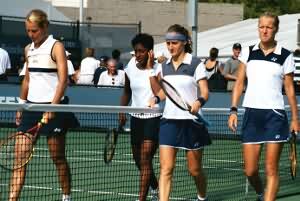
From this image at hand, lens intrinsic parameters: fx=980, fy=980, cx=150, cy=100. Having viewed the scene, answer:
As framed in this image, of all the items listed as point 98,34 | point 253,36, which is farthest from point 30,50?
point 253,36

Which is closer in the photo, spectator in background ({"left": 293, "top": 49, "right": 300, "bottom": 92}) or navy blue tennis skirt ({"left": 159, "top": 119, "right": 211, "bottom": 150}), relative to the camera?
navy blue tennis skirt ({"left": 159, "top": 119, "right": 211, "bottom": 150})

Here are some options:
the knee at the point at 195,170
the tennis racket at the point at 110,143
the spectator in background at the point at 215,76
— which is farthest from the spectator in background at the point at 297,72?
the knee at the point at 195,170

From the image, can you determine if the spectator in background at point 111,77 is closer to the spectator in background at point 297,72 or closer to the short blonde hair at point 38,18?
the spectator in background at point 297,72

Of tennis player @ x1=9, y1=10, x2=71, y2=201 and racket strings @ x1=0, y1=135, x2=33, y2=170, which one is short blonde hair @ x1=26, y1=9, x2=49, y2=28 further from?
racket strings @ x1=0, y1=135, x2=33, y2=170

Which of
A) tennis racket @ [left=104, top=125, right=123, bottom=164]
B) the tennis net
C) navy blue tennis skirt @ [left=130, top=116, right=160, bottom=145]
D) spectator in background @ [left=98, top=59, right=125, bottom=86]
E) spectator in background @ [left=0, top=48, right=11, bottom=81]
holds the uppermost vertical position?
spectator in background @ [left=0, top=48, right=11, bottom=81]

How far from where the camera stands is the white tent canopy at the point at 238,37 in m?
28.2

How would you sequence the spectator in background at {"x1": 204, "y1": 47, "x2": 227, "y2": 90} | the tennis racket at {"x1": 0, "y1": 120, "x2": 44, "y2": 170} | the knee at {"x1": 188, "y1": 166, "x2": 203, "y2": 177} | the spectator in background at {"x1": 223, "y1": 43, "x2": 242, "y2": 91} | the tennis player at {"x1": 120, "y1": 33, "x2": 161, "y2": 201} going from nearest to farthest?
1. the tennis racket at {"x1": 0, "y1": 120, "x2": 44, "y2": 170}
2. the knee at {"x1": 188, "y1": 166, "x2": 203, "y2": 177}
3. the tennis player at {"x1": 120, "y1": 33, "x2": 161, "y2": 201}
4. the spectator in background at {"x1": 204, "y1": 47, "x2": 227, "y2": 90}
5. the spectator in background at {"x1": 223, "y1": 43, "x2": 242, "y2": 91}

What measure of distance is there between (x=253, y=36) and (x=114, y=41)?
17.0 feet

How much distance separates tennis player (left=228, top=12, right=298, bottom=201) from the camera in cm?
901

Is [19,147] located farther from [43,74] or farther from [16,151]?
[43,74]

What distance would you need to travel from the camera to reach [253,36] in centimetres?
3119

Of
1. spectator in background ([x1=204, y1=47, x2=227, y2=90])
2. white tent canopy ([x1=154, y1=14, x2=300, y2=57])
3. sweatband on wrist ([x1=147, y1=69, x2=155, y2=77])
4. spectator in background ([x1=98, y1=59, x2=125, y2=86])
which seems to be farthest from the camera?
white tent canopy ([x1=154, y1=14, x2=300, y2=57])

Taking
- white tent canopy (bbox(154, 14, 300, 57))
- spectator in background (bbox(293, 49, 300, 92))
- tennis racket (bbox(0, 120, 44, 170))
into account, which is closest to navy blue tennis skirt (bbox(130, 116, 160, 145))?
tennis racket (bbox(0, 120, 44, 170))

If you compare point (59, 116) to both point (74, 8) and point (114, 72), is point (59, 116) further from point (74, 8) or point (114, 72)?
point (74, 8)
